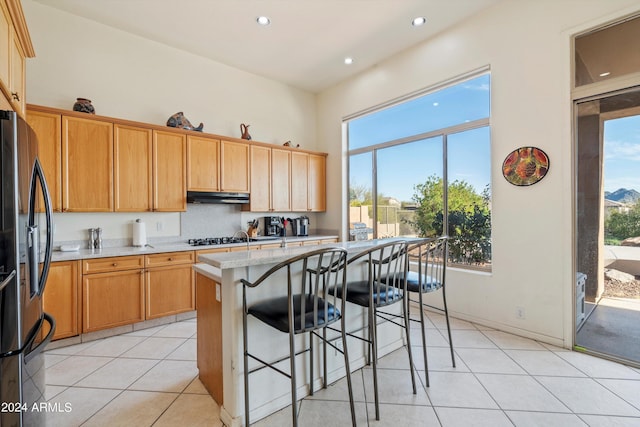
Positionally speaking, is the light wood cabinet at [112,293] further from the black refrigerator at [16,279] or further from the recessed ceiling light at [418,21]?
the recessed ceiling light at [418,21]

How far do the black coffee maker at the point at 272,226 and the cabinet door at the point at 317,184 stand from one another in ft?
2.08

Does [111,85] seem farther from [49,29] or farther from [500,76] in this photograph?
[500,76]

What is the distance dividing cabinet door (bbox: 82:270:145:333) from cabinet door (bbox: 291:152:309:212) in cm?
252

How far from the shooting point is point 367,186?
4988mm

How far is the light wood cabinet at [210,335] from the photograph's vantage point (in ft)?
6.39

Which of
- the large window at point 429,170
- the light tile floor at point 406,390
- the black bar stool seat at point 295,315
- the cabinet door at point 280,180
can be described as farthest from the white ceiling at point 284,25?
the light tile floor at point 406,390

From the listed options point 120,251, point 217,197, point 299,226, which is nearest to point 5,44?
point 120,251

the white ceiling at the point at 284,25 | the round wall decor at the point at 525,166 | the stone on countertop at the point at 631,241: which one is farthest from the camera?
the white ceiling at the point at 284,25

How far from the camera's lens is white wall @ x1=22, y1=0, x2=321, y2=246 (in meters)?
3.29

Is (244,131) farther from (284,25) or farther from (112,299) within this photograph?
(112,299)

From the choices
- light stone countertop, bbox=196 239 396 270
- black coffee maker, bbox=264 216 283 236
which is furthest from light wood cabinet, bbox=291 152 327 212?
light stone countertop, bbox=196 239 396 270

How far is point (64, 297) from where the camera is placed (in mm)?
2873

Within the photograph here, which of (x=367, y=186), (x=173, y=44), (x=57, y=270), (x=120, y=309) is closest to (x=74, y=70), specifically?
(x=173, y=44)

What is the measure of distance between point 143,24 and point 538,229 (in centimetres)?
494
